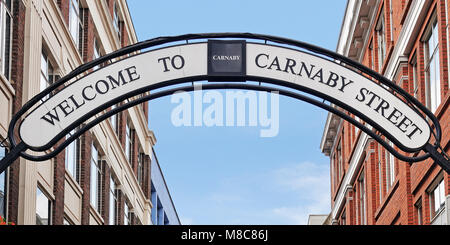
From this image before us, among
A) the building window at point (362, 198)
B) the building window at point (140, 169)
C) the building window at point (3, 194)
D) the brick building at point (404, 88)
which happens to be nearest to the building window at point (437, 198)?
the brick building at point (404, 88)

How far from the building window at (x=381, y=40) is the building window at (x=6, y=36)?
1656cm

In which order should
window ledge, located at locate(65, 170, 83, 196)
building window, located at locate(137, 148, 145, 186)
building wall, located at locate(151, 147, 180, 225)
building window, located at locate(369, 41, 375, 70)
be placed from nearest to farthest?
window ledge, located at locate(65, 170, 83, 196) → building window, located at locate(369, 41, 375, 70) → building window, located at locate(137, 148, 145, 186) → building wall, located at locate(151, 147, 180, 225)

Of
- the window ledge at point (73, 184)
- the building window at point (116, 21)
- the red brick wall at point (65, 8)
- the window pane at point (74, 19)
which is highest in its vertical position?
the building window at point (116, 21)

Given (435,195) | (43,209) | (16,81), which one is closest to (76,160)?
(43,209)

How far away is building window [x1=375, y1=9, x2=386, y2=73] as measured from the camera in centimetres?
3619

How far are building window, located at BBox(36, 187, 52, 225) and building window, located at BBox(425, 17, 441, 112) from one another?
1182 cm

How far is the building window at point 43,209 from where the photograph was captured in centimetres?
2708

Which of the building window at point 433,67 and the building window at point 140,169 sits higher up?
the building window at point 140,169

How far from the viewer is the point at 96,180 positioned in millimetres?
38719

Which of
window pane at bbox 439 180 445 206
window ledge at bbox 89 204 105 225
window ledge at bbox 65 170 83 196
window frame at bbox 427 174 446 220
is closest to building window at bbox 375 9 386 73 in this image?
window frame at bbox 427 174 446 220

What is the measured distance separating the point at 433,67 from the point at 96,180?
16.8 meters

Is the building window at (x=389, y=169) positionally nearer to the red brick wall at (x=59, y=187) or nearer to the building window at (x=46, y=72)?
the red brick wall at (x=59, y=187)

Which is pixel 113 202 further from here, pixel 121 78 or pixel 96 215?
pixel 121 78

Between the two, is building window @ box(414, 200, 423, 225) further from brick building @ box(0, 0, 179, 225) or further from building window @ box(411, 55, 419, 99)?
brick building @ box(0, 0, 179, 225)
